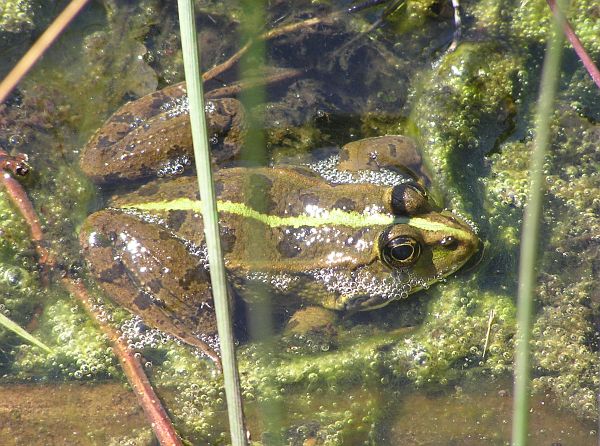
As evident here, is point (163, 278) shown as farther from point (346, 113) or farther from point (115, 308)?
point (346, 113)

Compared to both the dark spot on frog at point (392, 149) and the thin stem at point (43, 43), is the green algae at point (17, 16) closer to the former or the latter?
the thin stem at point (43, 43)

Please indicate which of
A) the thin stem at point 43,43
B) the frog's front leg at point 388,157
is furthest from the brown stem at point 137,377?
the frog's front leg at point 388,157

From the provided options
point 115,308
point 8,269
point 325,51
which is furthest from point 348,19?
point 8,269

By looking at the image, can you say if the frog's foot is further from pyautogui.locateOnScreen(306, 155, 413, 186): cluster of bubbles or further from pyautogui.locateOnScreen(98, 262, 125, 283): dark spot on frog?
pyautogui.locateOnScreen(98, 262, 125, 283): dark spot on frog

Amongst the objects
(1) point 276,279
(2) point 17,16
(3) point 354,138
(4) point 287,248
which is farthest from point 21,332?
(3) point 354,138

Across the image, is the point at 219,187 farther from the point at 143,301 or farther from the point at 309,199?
the point at 143,301

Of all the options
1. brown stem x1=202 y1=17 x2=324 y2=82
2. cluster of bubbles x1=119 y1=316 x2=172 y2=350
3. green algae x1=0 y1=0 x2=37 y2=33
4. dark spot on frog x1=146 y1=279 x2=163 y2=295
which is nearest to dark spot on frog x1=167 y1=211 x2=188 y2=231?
dark spot on frog x1=146 y1=279 x2=163 y2=295

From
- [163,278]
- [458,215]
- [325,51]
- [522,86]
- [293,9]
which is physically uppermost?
[293,9]
